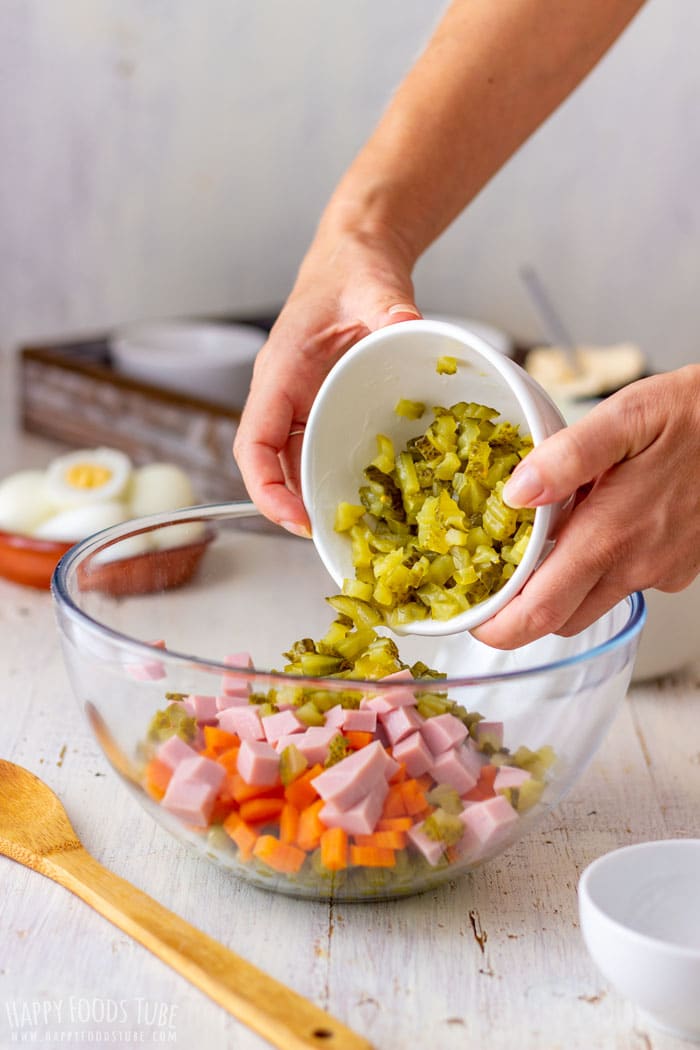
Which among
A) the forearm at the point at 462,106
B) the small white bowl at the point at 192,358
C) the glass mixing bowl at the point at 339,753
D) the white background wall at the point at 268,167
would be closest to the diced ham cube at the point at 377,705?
the glass mixing bowl at the point at 339,753

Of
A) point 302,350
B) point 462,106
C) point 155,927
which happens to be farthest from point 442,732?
point 462,106

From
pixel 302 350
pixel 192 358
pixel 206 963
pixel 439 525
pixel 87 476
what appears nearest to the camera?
pixel 206 963

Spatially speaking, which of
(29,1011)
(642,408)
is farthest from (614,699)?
(29,1011)

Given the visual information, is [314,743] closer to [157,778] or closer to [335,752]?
[335,752]

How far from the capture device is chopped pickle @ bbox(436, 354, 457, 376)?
1.03 m

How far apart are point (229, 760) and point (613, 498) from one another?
356 millimetres

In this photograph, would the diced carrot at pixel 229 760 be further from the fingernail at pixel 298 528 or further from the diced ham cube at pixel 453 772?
the fingernail at pixel 298 528

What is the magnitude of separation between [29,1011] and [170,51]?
241 cm

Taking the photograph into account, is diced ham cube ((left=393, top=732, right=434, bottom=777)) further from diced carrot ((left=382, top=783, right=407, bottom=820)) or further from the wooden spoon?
the wooden spoon

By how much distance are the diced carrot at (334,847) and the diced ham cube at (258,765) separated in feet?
0.18

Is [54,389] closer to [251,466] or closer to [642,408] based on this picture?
[251,466]

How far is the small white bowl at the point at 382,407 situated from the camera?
0.97m

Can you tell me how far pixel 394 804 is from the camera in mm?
844

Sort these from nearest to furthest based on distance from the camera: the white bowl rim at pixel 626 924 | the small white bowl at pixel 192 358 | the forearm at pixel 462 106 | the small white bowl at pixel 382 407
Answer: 1. the white bowl rim at pixel 626 924
2. the small white bowl at pixel 382 407
3. the forearm at pixel 462 106
4. the small white bowl at pixel 192 358
